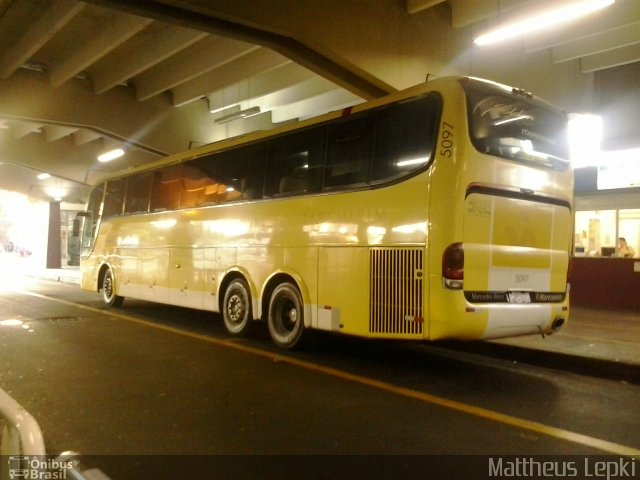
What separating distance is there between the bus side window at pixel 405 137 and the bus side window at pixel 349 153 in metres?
0.20

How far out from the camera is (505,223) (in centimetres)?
725

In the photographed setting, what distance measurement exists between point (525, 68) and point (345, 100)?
213 inches

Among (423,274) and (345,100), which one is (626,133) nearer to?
(345,100)

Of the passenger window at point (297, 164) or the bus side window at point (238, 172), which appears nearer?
the passenger window at point (297, 164)

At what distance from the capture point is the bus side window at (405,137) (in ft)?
23.3

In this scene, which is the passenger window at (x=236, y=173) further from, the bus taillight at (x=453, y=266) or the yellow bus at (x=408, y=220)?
the bus taillight at (x=453, y=266)

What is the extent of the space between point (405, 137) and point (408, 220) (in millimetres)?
1106

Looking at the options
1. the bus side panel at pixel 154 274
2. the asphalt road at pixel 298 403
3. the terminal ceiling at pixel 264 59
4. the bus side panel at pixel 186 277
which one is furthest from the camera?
the bus side panel at pixel 154 274

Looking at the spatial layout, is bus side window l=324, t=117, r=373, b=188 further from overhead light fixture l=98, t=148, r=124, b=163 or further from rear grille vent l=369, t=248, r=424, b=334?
overhead light fixture l=98, t=148, r=124, b=163

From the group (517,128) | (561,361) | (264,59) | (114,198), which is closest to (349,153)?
(517,128)

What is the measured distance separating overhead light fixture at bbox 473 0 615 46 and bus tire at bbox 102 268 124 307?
1053 centimetres

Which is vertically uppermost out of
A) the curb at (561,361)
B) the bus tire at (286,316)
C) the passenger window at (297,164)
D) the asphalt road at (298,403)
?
the passenger window at (297,164)

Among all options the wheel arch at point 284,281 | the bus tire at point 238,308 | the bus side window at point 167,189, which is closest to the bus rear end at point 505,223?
the wheel arch at point 284,281

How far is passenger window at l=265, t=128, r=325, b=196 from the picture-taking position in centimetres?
877
